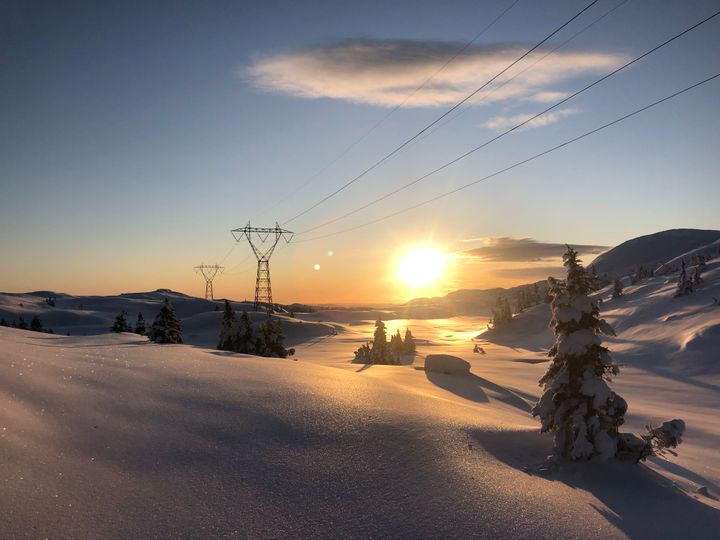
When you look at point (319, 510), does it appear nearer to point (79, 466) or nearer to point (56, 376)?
point (79, 466)

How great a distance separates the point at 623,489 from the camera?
9484 millimetres

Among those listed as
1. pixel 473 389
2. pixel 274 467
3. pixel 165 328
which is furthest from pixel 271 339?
pixel 274 467

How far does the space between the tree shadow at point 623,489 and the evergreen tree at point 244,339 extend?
37658mm

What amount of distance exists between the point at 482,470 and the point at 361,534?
3.74 meters

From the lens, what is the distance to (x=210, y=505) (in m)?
6.17

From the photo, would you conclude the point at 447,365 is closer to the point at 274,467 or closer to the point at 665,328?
the point at 274,467

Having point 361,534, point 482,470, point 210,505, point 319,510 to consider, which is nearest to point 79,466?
point 210,505

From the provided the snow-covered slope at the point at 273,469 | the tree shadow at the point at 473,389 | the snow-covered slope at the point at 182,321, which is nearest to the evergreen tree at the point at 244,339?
the tree shadow at the point at 473,389

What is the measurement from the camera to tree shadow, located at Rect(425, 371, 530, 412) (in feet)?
84.6

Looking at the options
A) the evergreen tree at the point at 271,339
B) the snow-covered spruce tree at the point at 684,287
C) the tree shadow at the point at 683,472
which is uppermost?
the snow-covered spruce tree at the point at 684,287

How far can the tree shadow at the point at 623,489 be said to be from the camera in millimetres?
7758

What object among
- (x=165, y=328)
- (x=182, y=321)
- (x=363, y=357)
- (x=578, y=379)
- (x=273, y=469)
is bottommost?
(x=363, y=357)

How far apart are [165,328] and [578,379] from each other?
44636mm

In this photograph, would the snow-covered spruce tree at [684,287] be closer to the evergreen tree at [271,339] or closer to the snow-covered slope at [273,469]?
the evergreen tree at [271,339]
